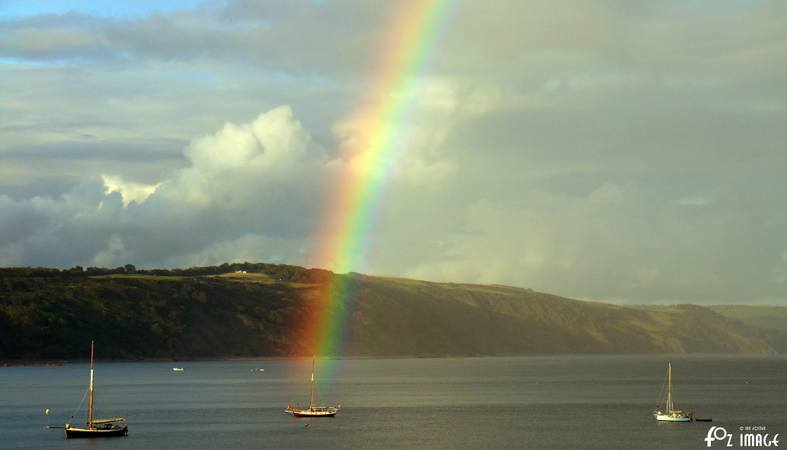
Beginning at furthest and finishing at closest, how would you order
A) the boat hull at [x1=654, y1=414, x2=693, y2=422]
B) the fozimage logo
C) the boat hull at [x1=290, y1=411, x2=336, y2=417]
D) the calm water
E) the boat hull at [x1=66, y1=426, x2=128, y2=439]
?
the boat hull at [x1=290, y1=411, x2=336, y2=417] → the boat hull at [x1=654, y1=414, x2=693, y2=422] → the boat hull at [x1=66, y1=426, x2=128, y2=439] → the calm water → the fozimage logo

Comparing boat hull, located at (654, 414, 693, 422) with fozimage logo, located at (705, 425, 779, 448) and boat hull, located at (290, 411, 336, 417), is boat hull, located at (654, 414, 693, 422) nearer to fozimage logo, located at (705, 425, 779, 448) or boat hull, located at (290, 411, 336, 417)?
fozimage logo, located at (705, 425, 779, 448)

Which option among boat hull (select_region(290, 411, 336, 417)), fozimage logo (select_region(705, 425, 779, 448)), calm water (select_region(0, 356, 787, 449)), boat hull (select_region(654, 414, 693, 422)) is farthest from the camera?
boat hull (select_region(290, 411, 336, 417))

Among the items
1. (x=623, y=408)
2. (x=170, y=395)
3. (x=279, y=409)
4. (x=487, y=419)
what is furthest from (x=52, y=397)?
(x=623, y=408)

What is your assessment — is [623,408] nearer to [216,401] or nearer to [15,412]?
[216,401]

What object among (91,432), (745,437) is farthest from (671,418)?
(91,432)

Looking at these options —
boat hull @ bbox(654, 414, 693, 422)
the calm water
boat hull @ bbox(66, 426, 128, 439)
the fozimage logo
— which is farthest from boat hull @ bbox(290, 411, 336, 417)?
the fozimage logo

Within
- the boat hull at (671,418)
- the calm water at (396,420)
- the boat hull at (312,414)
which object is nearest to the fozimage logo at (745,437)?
the calm water at (396,420)

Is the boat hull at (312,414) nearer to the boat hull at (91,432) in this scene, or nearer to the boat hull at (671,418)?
the boat hull at (91,432)

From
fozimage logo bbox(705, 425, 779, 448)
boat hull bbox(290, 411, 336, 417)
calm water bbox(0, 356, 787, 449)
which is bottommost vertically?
fozimage logo bbox(705, 425, 779, 448)
